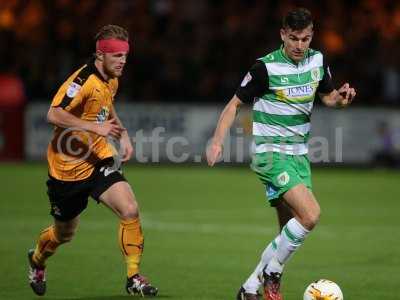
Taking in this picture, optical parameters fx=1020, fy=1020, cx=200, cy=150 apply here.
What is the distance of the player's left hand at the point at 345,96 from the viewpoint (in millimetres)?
8031

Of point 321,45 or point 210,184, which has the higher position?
point 321,45

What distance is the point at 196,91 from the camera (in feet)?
80.9

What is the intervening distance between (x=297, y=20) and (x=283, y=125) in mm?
824

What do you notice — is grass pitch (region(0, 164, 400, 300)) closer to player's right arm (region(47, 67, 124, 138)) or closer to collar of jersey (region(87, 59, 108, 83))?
player's right arm (region(47, 67, 124, 138))

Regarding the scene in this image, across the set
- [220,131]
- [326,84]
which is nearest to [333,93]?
[326,84]

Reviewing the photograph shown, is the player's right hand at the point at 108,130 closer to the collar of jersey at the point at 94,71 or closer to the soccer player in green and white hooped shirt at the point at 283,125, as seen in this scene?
the collar of jersey at the point at 94,71

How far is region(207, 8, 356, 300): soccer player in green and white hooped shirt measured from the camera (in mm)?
7684

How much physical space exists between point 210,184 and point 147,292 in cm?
1202

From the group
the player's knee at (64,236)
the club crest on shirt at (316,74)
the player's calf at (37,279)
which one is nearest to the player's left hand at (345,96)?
the club crest on shirt at (316,74)

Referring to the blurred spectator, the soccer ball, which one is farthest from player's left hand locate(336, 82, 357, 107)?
the blurred spectator

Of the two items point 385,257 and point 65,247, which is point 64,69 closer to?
point 65,247

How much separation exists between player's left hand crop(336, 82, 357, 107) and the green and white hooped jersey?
0.26 m

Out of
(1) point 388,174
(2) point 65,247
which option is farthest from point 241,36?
(2) point 65,247

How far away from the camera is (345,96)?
8.09 metres
